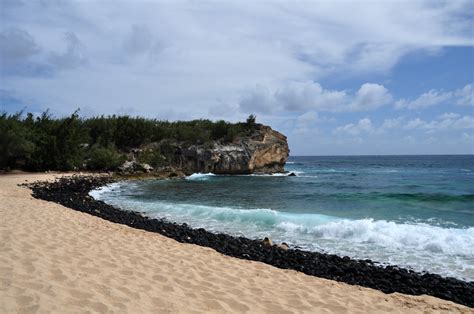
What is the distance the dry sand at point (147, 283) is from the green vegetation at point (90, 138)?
97.6 ft

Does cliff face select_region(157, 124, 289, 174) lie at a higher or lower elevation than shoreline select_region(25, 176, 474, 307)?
higher

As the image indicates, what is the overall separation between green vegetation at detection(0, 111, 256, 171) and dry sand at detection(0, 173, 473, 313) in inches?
1172

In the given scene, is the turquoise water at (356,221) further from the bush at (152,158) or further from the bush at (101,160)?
the bush at (152,158)

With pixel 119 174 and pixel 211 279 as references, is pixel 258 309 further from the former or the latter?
pixel 119 174

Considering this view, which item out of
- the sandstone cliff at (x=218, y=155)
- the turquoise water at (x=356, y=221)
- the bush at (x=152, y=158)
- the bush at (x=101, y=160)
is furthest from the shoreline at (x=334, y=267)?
the sandstone cliff at (x=218, y=155)

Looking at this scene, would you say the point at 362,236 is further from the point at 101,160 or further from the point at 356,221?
the point at 101,160

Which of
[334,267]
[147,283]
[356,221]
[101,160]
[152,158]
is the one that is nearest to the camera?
[147,283]

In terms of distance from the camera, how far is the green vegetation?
34.6 m

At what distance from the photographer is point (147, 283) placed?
589 centimetres

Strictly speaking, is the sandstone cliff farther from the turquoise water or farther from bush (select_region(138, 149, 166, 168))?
the turquoise water

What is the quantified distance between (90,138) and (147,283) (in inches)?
1842

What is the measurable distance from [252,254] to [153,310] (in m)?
5.22

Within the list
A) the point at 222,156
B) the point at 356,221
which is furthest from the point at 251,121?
the point at 356,221

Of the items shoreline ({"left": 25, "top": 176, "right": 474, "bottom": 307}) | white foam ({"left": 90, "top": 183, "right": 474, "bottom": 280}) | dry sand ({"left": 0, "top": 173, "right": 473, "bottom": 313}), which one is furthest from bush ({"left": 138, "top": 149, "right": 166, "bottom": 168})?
dry sand ({"left": 0, "top": 173, "right": 473, "bottom": 313})
